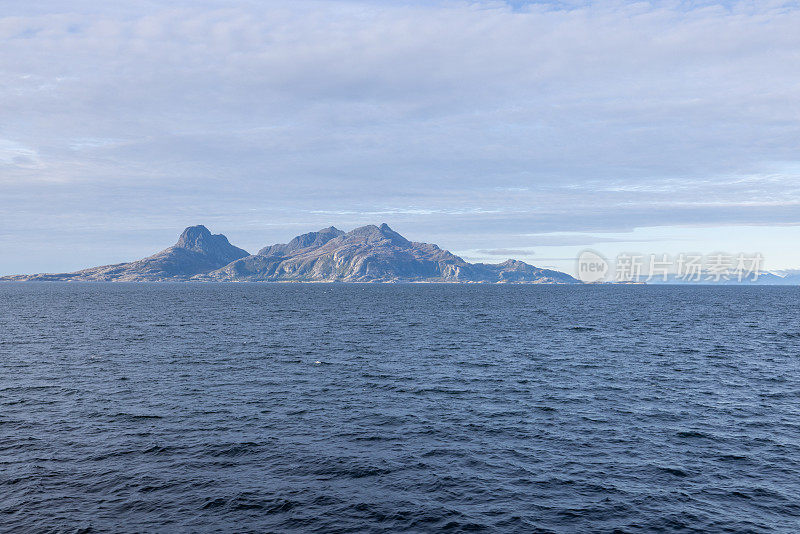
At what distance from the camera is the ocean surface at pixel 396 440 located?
28.0m

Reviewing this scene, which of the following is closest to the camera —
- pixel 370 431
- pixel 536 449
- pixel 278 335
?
pixel 536 449

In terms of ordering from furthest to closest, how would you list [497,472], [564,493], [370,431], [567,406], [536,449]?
1. [567,406]
2. [370,431]
3. [536,449]
4. [497,472]
5. [564,493]

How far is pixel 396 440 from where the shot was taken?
129ft

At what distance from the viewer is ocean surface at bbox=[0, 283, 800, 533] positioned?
28.0 m

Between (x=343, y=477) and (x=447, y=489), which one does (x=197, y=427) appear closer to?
(x=343, y=477)

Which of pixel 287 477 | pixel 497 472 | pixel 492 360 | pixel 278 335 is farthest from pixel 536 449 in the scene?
pixel 278 335

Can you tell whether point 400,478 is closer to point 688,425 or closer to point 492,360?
point 688,425

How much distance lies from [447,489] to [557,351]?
A: 55.1 m

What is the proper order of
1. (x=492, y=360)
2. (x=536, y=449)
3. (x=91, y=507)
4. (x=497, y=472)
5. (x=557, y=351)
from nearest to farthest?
(x=91, y=507) < (x=497, y=472) < (x=536, y=449) < (x=492, y=360) < (x=557, y=351)

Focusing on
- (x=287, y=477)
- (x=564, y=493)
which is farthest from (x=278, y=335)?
(x=564, y=493)

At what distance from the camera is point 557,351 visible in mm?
81500

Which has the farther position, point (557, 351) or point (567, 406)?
point (557, 351)

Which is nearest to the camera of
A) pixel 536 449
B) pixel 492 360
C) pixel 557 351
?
pixel 536 449

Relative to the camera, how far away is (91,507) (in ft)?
92.2
